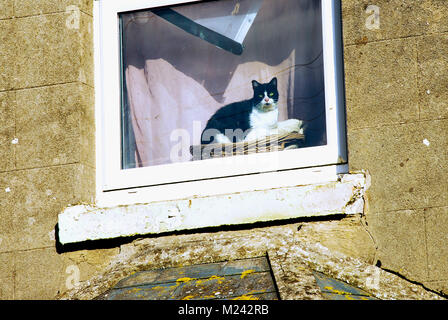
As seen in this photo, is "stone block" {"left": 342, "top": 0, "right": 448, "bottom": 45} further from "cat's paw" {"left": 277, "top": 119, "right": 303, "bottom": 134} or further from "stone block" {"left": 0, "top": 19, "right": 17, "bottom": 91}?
"stone block" {"left": 0, "top": 19, "right": 17, "bottom": 91}

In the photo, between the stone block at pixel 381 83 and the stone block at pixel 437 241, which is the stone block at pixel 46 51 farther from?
the stone block at pixel 437 241

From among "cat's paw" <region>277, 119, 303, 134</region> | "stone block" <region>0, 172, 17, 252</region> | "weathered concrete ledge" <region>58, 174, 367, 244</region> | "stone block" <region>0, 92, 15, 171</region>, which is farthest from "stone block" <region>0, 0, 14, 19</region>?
"cat's paw" <region>277, 119, 303, 134</region>

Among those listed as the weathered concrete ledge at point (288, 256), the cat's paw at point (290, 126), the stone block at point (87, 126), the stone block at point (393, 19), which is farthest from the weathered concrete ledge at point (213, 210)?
the stone block at point (393, 19)

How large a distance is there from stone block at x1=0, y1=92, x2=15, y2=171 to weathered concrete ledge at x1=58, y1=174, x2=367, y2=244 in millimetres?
479

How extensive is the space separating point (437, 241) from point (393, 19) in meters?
1.15

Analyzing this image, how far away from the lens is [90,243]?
4.05 meters

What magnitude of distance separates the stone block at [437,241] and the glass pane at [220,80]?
0.71 meters

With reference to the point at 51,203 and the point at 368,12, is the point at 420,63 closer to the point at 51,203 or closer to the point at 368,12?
the point at 368,12

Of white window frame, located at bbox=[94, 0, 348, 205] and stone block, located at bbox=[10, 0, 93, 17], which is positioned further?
stone block, located at bbox=[10, 0, 93, 17]

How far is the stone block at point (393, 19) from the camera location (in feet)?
12.8

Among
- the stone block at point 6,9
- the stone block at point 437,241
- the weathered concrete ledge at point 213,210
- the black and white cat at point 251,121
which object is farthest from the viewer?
the stone block at point 6,9

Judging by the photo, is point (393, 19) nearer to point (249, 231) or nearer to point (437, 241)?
point (437, 241)

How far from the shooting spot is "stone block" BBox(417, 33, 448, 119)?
3.80 meters

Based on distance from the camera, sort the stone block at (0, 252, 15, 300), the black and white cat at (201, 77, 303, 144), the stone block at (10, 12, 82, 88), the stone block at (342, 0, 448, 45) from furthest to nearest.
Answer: the stone block at (10, 12, 82, 88)
the black and white cat at (201, 77, 303, 144)
the stone block at (0, 252, 15, 300)
the stone block at (342, 0, 448, 45)
